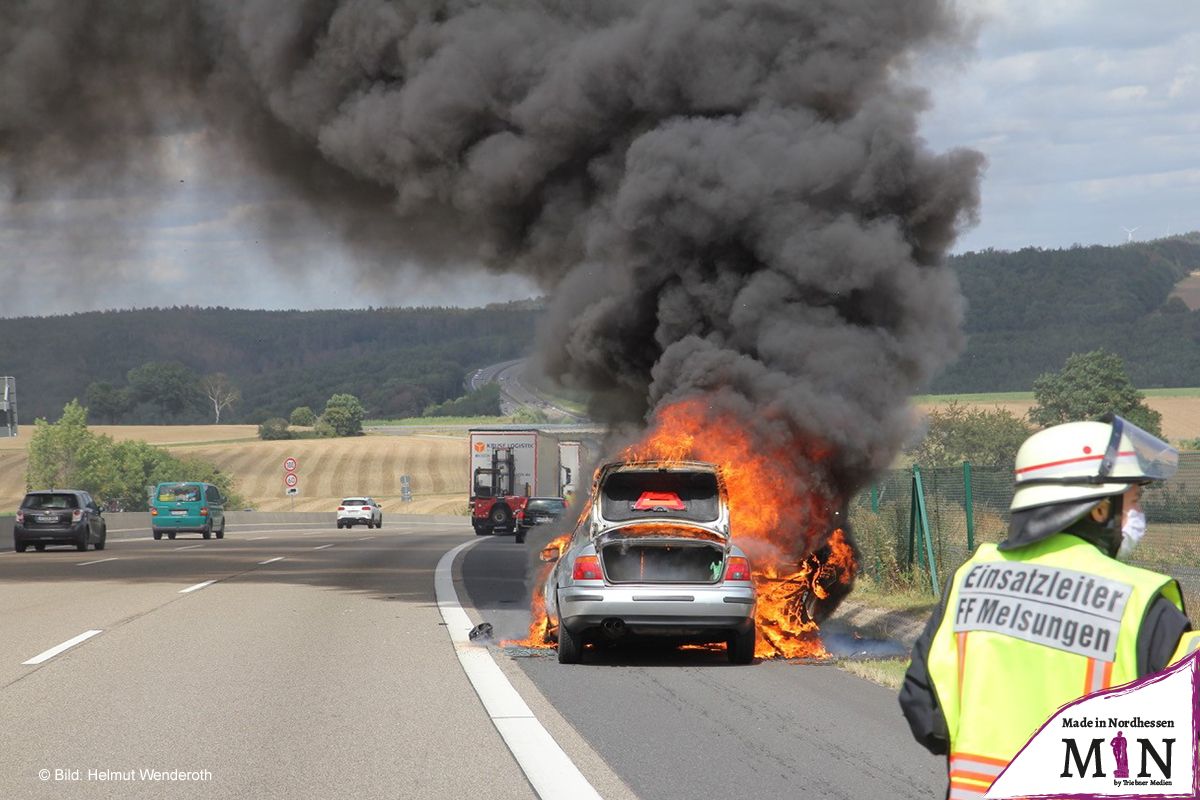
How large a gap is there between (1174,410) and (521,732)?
85.6m

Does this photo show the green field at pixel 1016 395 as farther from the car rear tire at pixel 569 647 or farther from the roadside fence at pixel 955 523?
the car rear tire at pixel 569 647

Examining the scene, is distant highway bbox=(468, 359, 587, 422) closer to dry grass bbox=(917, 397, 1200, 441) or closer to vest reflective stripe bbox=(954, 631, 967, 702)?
dry grass bbox=(917, 397, 1200, 441)

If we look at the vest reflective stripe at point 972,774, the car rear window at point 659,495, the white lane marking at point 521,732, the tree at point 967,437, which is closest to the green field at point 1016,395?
the tree at point 967,437

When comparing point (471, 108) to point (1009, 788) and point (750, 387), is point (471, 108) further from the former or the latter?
point (1009, 788)

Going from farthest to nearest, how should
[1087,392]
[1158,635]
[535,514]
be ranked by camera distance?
[1087,392], [535,514], [1158,635]

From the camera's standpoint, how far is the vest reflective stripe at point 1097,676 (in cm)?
285

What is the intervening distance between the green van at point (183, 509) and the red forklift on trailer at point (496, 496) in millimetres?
9590

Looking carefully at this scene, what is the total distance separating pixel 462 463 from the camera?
372 feet

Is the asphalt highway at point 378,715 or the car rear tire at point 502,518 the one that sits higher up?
the asphalt highway at point 378,715

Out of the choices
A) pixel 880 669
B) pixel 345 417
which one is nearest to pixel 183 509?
pixel 880 669

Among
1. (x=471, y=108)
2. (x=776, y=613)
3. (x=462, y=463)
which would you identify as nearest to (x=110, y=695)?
(x=776, y=613)

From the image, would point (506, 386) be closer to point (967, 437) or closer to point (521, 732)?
point (967, 437)

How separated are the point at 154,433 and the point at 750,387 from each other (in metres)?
134

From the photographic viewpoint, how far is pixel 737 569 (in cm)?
1112
